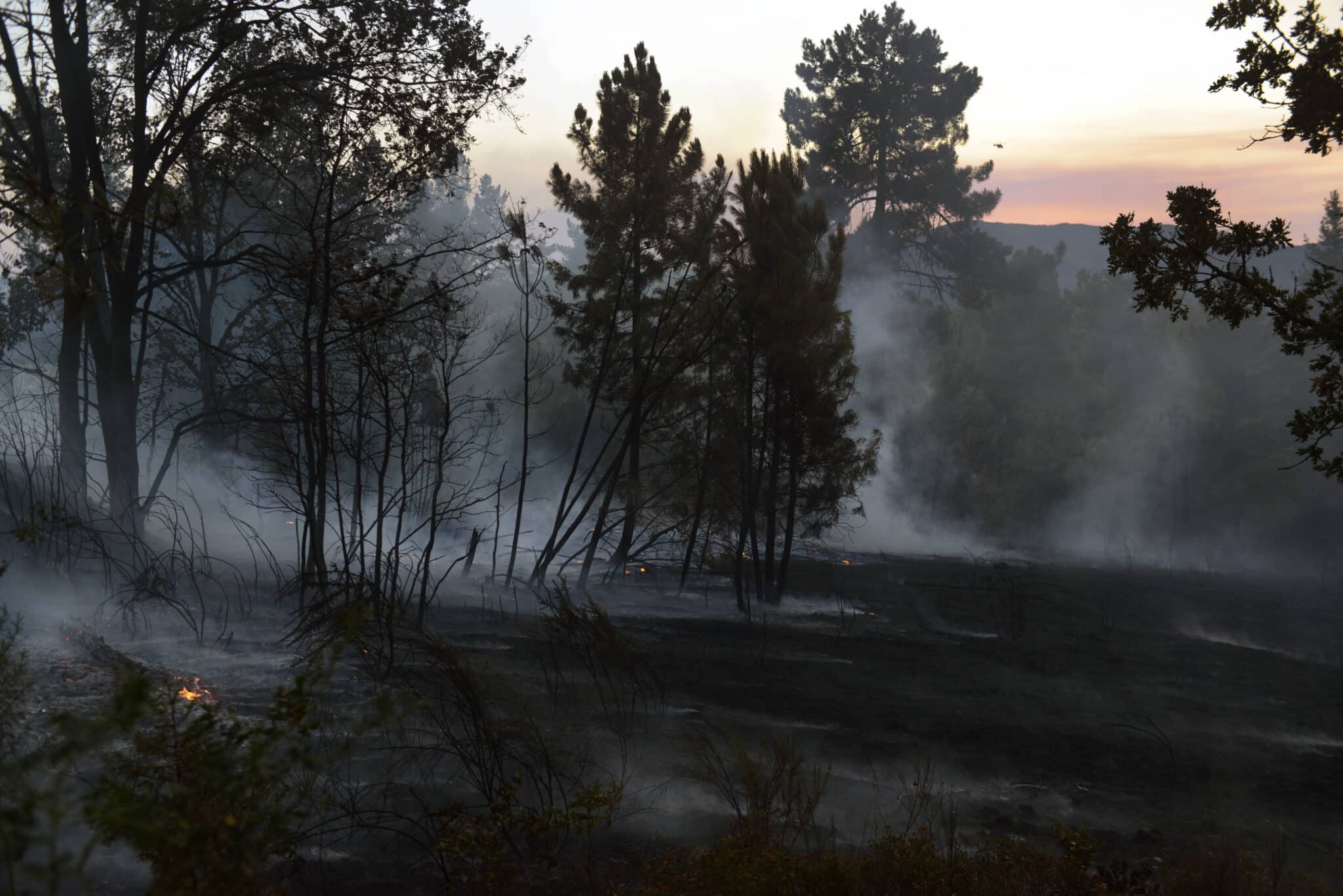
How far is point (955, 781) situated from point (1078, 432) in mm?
40319

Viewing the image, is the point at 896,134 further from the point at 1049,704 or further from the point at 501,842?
the point at 501,842

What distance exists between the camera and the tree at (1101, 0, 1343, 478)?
7293mm

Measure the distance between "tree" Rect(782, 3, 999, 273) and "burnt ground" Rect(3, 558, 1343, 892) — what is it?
2093cm

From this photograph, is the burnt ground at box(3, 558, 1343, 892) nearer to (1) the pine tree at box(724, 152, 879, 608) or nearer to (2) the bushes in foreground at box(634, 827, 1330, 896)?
(2) the bushes in foreground at box(634, 827, 1330, 896)

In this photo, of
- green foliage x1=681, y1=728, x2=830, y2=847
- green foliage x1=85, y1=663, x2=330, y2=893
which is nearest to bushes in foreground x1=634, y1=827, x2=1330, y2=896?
green foliage x1=681, y1=728, x2=830, y2=847

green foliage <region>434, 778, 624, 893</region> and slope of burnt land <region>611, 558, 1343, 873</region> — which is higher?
green foliage <region>434, 778, 624, 893</region>

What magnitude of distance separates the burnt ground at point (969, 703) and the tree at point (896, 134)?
68.7 ft

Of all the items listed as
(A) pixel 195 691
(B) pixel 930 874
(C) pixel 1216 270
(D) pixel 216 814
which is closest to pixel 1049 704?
(C) pixel 1216 270

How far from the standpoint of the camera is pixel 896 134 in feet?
121

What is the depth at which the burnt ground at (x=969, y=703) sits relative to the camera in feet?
23.1

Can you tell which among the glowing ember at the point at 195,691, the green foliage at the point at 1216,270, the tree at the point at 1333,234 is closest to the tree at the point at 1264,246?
the green foliage at the point at 1216,270

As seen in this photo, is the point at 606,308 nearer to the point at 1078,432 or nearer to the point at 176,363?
the point at 176,363

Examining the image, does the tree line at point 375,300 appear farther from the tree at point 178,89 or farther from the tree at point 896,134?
the tree at point 896,134

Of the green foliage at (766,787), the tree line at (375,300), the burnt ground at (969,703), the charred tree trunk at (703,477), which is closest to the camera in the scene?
the green foliage at (766,787)
